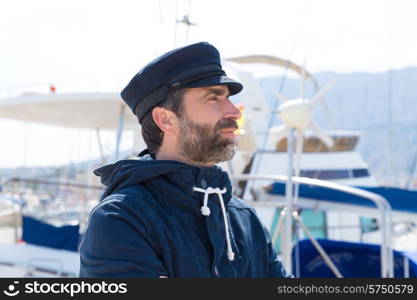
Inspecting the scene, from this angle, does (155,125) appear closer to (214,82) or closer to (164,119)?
(164,119)

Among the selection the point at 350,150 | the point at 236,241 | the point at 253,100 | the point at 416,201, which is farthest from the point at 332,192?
the point at 350,150

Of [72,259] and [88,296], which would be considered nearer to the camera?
[88,296]

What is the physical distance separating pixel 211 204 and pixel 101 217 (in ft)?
1.11

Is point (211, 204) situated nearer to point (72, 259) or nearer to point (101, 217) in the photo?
point (101, 217)

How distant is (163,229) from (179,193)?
125mm

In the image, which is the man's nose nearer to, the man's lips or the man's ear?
the man's lips

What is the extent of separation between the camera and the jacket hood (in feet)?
5.11

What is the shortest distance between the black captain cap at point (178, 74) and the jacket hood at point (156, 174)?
0.21 metres

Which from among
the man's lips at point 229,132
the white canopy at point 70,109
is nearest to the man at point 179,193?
the man's lips at point 229,132

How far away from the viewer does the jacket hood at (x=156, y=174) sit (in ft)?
5.11

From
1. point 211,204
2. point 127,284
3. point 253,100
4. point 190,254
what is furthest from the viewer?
point 253,100

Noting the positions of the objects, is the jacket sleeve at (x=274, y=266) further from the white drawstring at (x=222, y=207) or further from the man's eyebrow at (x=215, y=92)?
the man's eyebrow at (x=215, y=92)

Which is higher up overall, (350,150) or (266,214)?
(350,150)

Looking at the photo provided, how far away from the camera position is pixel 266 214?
11.0m
